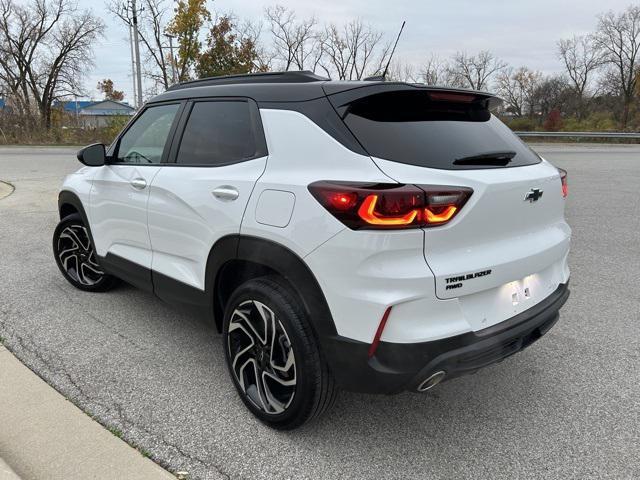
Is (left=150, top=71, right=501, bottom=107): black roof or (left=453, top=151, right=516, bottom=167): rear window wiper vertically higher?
(left=150, top=71, right=501, bottom=107): black roof

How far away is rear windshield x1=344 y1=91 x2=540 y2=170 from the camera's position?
221cm

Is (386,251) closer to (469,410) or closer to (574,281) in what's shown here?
(469,410)

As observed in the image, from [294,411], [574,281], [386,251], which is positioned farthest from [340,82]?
[574,281]

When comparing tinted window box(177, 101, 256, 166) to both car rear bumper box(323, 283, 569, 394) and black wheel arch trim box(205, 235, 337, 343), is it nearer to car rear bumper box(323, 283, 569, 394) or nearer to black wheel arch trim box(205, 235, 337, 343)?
black wheel arch trim box(205, 235, 337, 343)

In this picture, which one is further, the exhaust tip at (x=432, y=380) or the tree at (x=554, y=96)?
the tree at (x=554, y=96)

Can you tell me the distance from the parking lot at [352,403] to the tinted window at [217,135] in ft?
3.26

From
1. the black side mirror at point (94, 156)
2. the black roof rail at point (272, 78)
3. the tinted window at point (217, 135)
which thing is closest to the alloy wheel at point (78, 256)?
the black side mirror at point (94, 156)

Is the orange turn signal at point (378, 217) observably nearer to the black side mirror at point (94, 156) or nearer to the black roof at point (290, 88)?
the black roof at point (290, 88)

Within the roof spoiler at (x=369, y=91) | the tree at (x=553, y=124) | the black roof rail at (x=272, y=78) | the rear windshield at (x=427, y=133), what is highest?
the tree at (x=553, y=124)

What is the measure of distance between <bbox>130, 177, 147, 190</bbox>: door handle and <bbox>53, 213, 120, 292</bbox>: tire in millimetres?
1143

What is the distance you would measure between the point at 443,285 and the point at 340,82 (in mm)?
1131

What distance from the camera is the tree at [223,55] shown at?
32375mm

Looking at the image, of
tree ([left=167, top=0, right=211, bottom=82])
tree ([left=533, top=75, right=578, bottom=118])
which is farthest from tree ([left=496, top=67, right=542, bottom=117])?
tree ([left=167, top=0, right=211, bottom=82])

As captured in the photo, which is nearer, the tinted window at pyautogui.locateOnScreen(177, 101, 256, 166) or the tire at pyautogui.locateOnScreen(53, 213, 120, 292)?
the tinted window at pyautogui.locateOnScreen(177, 101, 256, 166)
